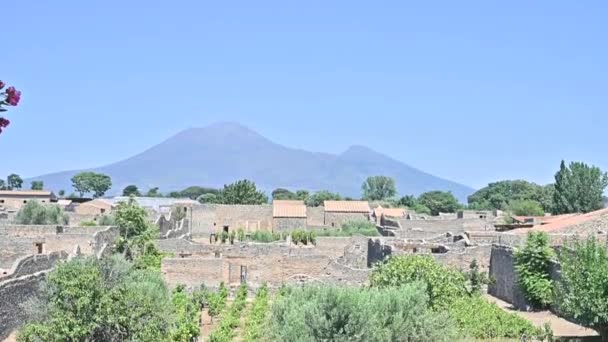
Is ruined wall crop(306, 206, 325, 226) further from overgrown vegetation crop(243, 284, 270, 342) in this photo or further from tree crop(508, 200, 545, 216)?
overgrown vegetation crop(243, 284, 270, 342)

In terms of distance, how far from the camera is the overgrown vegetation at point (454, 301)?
22.4 m

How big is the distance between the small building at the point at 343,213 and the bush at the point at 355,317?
174ft

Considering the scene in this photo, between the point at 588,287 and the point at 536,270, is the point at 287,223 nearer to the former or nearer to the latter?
the point at 536,270

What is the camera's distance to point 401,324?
60.5 feet


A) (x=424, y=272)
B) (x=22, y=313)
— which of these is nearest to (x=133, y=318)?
(x=22, y=313)

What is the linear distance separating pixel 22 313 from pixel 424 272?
34.3ft

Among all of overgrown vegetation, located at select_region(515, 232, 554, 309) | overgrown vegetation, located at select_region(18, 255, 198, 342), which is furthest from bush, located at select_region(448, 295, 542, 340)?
overgrown vegetation, located at select_region(18, 255, 198, 342)

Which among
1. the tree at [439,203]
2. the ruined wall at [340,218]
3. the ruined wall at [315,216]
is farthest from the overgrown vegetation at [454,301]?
the tree at [439,203]

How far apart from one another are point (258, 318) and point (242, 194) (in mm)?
65653

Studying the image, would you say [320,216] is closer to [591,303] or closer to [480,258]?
[480,258]

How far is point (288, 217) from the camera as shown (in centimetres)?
7062

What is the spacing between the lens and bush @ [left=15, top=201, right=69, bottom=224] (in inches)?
1882

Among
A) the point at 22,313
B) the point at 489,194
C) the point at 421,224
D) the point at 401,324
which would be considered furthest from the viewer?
the point at 489,194

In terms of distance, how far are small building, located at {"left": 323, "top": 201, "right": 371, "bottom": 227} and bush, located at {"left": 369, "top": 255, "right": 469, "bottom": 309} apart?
4715 centimetres
